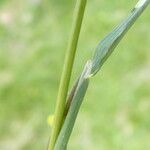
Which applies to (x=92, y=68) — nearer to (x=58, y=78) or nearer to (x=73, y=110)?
(x=73, y=110)

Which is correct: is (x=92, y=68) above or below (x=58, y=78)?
above

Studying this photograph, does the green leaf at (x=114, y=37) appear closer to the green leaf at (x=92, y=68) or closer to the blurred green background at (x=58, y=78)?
the green leaf at (x=92, y=68)

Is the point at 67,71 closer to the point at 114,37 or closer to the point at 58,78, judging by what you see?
the point at 114,37

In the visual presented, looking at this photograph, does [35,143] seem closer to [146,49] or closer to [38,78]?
[38,78]

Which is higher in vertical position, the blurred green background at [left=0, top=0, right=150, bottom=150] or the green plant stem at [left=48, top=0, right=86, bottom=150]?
the green plant stem at [left=48, top=0, right=86, bottom=150]

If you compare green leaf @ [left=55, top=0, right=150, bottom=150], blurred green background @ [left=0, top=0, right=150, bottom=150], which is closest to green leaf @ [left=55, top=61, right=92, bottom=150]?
green leaf @ [left=55, top=0, right=150, bottom=150]

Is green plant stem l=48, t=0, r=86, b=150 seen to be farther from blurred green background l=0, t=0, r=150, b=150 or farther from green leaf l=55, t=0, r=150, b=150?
blurred green background l=0, t=0, r=150, b=150

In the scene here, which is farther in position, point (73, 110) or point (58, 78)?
point (58, 78)

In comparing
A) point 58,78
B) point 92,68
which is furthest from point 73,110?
point 58,78
